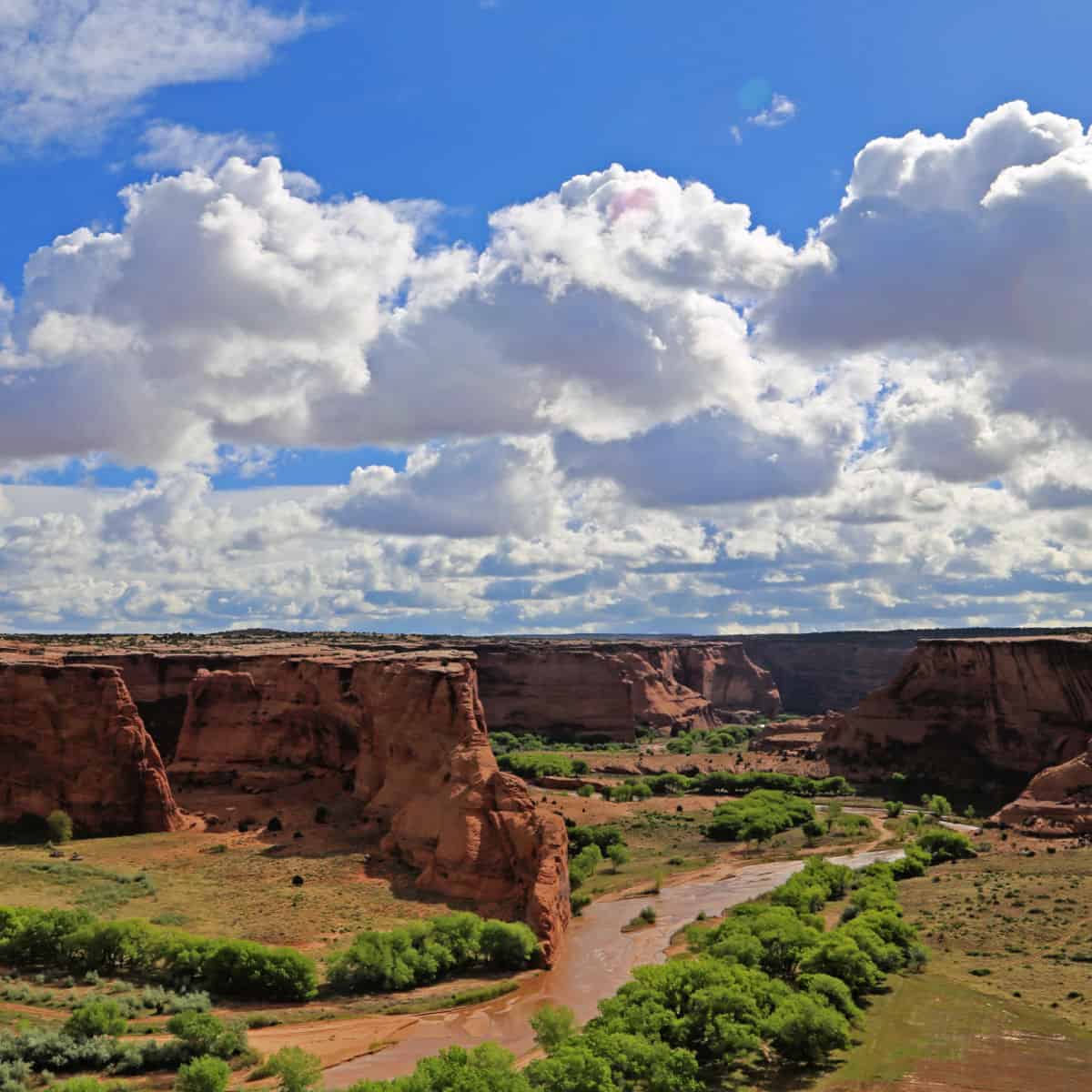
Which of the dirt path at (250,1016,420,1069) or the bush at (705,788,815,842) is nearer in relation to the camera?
the dirt path at (250,1016,420,1069)

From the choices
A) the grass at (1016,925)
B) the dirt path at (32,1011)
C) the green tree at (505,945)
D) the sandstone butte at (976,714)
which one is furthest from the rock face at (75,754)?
the sandstone butte at (976,714)

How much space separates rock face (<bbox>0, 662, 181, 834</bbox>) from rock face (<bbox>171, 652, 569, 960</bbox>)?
9978 mm

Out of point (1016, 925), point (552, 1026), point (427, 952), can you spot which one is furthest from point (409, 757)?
point (1016, 925)

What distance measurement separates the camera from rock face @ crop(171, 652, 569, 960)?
53.7 m

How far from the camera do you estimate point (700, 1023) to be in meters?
37.4

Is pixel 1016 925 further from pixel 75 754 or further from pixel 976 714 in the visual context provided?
pixel 976 714

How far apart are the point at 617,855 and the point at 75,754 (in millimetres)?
36731

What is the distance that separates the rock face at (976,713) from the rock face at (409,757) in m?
48.9

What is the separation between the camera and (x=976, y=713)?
108875 millimetres

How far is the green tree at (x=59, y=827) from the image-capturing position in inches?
2456

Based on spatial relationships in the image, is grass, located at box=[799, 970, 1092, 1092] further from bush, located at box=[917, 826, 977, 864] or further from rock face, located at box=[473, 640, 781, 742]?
rock face, located at box=[473, 640, 781, 742]

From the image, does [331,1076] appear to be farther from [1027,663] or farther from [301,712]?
[1027,663]

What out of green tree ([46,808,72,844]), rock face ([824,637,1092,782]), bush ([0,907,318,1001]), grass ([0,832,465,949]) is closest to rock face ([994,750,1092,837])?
rock face ([824,637,1092,782])

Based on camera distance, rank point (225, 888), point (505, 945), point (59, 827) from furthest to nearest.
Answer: point (59, 827), point (225, 888), point (505, 945)
